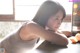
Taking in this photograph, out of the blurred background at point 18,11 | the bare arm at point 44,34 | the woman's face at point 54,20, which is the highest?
the woman's face at point 54,20

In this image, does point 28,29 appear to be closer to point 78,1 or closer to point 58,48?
point 58,48

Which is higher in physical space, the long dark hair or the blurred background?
the long dark hair

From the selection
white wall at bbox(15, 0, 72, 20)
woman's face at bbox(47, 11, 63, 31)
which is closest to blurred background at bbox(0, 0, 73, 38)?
white wall at bbox(15, 0, 72, 20)

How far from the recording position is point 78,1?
1738mm

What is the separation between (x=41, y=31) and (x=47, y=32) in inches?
1.5

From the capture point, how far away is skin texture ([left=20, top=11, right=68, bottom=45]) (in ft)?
3.70

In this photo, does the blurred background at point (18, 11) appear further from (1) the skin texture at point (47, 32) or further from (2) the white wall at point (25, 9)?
(1) the skin texture at point (47, 32)

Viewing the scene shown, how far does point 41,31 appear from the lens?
1.12 metres

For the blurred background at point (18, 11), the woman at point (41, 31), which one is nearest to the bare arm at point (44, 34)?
the woman at point (41, 31)

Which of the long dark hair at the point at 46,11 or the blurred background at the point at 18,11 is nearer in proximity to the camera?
the long dark hair at the point at 46,11

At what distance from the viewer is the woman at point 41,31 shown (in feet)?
3.71

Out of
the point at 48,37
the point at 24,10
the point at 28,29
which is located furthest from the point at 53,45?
the point at 24,10

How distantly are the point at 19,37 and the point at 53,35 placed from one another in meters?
0.22

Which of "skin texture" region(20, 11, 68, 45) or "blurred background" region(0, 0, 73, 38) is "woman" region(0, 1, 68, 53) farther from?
"blurred background" region(0, 0, 73, 38)
